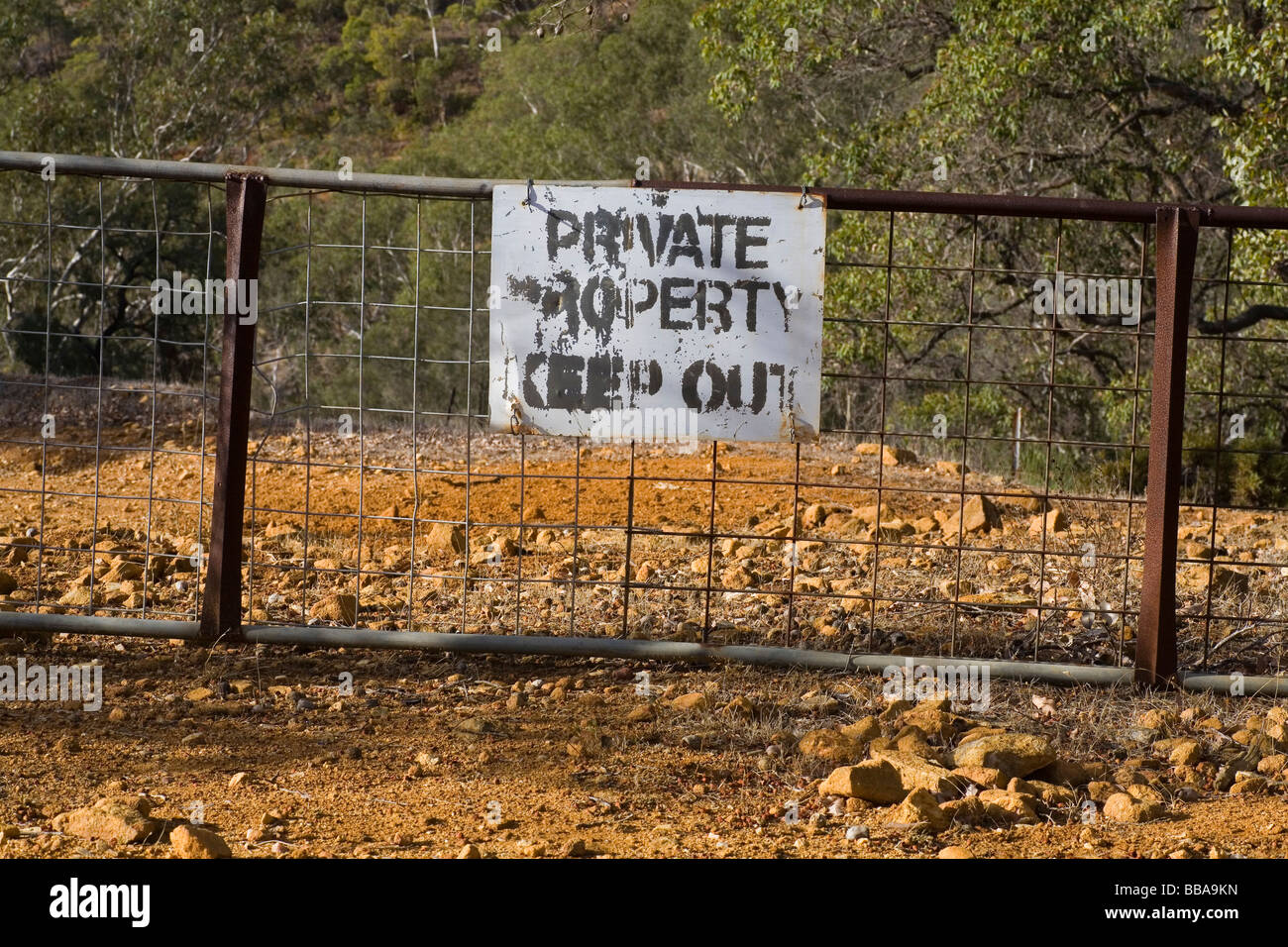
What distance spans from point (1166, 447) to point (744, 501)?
3614mm

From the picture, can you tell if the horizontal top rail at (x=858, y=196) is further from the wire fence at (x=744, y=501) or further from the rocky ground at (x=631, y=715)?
the rocky ground at (x=631, y=715)

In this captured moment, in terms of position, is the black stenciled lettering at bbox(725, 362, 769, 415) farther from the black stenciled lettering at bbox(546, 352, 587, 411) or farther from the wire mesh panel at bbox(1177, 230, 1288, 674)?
the wire mesh panel at bbox(1177, 230, 1288, 674)

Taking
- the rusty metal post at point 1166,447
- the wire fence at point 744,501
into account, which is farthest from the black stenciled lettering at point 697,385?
the rusty metal post at point 1166,447

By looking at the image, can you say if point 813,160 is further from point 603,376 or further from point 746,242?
point 603,376

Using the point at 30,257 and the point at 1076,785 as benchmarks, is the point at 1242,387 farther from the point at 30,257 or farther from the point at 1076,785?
the point at 30,257

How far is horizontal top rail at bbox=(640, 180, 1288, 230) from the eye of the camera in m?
4.71

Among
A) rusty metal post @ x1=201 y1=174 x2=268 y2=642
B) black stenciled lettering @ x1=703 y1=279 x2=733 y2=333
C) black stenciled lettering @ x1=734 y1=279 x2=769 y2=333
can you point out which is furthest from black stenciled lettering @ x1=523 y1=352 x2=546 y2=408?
rusty metal post @ x1=201 y1=174 x2=268 y2=642

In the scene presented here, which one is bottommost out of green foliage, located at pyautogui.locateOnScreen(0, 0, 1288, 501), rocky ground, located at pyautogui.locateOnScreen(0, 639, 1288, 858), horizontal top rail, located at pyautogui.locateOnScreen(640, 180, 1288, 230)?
rocky ground, located at pyautogui.locateOnScreen(0, 639, 1288, 858)

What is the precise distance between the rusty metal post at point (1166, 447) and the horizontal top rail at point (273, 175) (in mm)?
1991

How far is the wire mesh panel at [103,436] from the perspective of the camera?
17.9ft

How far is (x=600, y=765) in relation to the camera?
163 inches

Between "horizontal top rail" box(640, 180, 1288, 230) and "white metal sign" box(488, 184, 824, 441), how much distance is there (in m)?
0.10

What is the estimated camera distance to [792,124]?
82.2ft

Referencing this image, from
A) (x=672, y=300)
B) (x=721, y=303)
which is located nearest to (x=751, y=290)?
(x=721, y=303)
